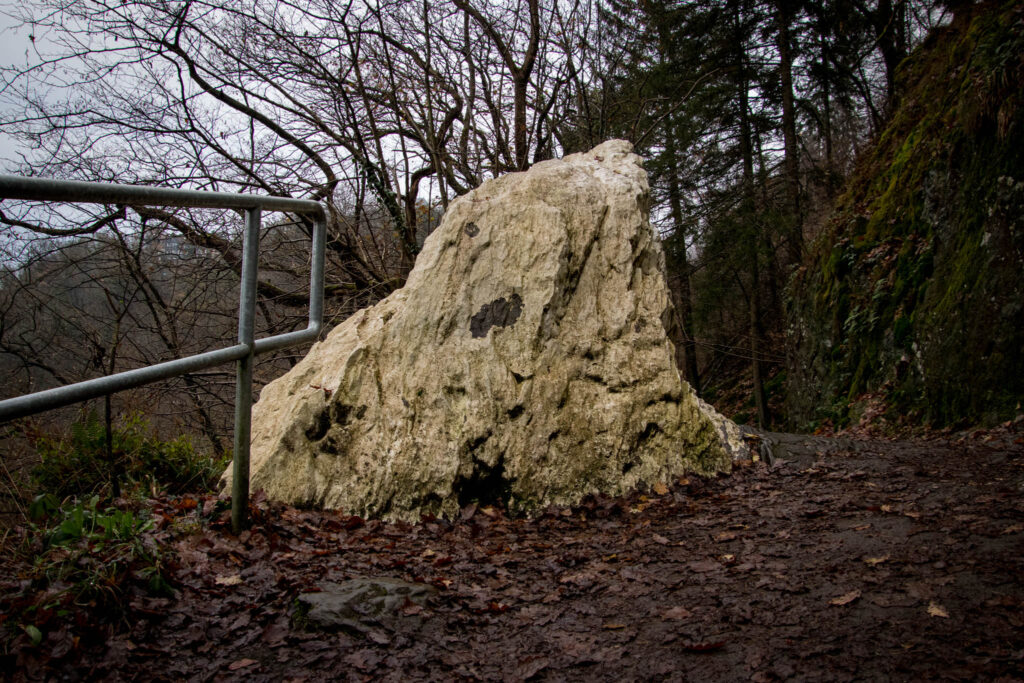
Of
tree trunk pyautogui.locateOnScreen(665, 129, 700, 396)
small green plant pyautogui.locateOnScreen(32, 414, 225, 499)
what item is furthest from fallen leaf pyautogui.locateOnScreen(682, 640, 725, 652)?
tree trunk pyautogui.locateOnScreen(665, 129, 700, 396)

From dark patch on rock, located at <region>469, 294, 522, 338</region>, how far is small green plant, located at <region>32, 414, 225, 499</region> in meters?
2.38

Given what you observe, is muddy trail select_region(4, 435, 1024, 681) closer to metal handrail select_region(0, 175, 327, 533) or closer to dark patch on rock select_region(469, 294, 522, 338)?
metal handrail select_region(0, 175, 327, 533)

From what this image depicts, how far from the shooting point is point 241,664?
1.91m

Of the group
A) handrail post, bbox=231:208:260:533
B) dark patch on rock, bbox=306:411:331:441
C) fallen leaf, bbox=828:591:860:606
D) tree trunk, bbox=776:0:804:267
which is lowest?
fallen leaf, bbox=828:591:860:606

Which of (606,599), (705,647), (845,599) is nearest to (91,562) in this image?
(606,599)

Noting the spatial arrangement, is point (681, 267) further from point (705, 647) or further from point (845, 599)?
point (705, 647)

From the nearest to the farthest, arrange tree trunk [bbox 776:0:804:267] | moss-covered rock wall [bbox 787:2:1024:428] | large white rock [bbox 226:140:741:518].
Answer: large white rock [bbox 226:140:741:518]
moss-covered rock wall [bbox 787:2:1024:428]
tree trunk [bbox 776:0:804:267]

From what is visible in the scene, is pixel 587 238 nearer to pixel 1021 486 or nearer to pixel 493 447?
pixel 493 447

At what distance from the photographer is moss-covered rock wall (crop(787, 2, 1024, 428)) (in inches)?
222

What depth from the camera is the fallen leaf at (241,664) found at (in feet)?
6.19

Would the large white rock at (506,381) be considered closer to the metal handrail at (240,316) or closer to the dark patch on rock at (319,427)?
the dark patch on rock at (319,427)

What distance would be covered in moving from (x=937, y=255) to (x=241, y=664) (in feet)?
26.3

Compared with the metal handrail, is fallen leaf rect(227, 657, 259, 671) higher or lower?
lower

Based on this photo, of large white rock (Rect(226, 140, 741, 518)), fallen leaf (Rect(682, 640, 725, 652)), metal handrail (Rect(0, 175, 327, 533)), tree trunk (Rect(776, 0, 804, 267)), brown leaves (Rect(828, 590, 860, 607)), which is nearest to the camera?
metal handrail (Rect(0, 175, 327, 533))
